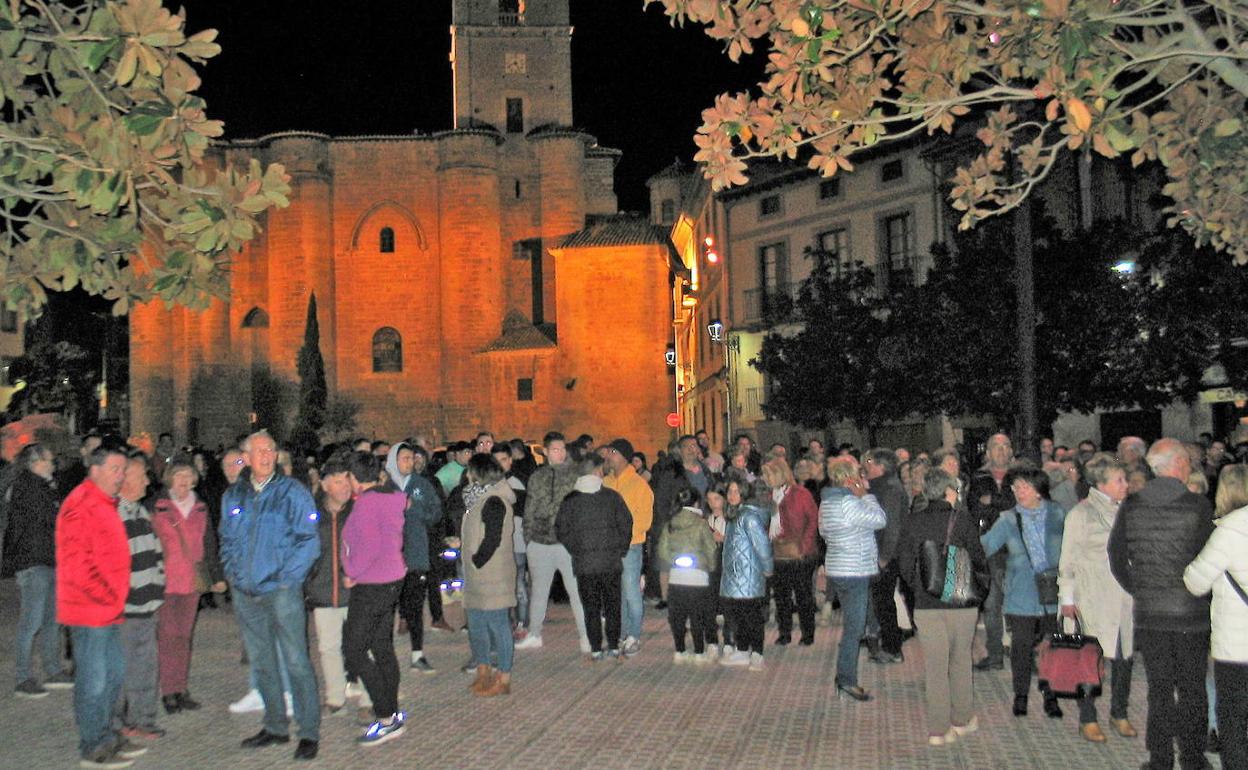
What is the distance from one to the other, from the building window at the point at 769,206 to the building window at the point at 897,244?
4574 millimetres

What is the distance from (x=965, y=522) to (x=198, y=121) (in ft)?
16.6

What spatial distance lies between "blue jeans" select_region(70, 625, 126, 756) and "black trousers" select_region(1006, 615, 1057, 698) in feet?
19.3

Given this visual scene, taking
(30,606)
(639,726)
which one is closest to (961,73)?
(639,726)

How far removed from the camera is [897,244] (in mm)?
31266

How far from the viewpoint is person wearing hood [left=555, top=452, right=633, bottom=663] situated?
10.7 m

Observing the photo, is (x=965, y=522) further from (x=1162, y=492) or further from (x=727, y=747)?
(x=727, y=747)

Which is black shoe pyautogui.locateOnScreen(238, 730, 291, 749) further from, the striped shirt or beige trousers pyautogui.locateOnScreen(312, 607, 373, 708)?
the striped shirt

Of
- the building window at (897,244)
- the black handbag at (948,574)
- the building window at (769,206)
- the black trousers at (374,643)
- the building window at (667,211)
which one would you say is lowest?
the black trousers at (374,643)

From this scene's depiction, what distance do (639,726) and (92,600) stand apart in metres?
3.55

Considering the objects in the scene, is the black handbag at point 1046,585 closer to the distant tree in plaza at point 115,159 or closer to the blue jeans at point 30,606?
the distant tree in plaza at point 115,159

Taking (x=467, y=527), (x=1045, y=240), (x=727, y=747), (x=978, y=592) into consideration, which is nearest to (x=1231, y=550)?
(x=978, y=592)

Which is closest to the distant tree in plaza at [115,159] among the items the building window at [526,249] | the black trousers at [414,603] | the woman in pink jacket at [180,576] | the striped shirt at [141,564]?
the striped shirt at [141,564]

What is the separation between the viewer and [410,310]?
175 ft

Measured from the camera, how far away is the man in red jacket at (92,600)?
23.7 ft
